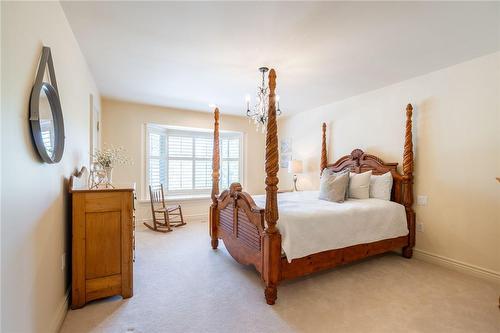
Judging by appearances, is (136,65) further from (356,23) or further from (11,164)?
(356,23)

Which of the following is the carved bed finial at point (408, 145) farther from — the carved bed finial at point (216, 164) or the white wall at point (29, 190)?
the white wall at point (29, 190)

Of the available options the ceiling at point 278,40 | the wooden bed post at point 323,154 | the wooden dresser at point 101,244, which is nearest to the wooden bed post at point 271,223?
the ceiling at point 278,40

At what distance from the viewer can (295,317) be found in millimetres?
1821

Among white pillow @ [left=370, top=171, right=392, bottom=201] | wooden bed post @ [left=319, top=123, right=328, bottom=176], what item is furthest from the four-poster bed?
wooden bed post @ [left=319, top=123, right=328, bottom=176]

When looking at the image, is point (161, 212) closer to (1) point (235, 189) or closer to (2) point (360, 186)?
(1) point (235, 189)

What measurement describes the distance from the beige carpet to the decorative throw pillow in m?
0.83

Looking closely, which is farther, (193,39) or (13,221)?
(193,39)

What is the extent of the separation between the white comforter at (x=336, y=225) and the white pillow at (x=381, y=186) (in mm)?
→ 152

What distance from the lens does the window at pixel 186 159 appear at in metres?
4.95

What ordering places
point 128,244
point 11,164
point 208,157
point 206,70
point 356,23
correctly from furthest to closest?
point 208,157 → point 206,70 → point 128,244 → point 356,23 → point 11,164

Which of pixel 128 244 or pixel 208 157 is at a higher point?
pixel 208 157

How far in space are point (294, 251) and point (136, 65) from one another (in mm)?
2649

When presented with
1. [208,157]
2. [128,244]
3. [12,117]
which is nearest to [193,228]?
[208,157]

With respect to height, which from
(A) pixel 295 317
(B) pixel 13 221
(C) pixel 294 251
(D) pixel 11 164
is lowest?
(A) pixel 295 317
